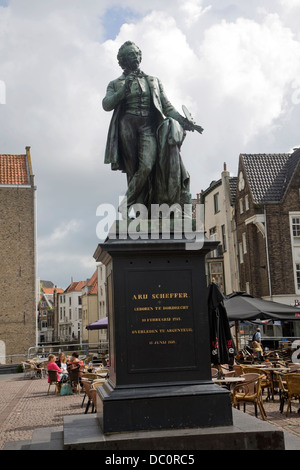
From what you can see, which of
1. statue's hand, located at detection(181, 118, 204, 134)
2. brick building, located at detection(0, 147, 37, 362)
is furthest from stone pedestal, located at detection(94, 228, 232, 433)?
brick building, located at detection(0, 147, 37, 362)

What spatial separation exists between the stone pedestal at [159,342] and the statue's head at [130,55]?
8.69 feet

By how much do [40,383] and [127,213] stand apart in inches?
582

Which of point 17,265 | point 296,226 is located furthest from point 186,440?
point 17,265

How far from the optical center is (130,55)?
23.4 feet

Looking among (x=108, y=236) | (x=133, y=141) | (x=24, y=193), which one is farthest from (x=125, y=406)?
(x=24, y=193)

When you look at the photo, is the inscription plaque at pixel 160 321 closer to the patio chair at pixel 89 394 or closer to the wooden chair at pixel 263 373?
the patio chair at pixel 89 394

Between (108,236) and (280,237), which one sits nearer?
(108,236)

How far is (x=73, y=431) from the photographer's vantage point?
5492 millimetres

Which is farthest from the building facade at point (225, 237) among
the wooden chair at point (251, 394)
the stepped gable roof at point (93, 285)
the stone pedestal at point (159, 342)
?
the stepped gable roof at point (93, 285)

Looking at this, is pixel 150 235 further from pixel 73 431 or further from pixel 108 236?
pixel 73 431

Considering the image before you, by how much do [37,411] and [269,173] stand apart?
26116mm

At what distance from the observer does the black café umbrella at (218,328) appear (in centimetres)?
830

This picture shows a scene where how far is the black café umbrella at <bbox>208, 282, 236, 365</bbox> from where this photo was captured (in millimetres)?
8297

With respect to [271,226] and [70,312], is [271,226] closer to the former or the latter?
[271,226]
